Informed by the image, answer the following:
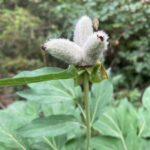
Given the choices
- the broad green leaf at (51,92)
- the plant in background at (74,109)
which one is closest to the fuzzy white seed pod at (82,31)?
the plant in background at (74,109)

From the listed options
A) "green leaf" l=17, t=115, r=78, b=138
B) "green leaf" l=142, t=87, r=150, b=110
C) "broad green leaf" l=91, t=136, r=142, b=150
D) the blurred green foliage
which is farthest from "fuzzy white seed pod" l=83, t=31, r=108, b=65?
the blurred green foliage

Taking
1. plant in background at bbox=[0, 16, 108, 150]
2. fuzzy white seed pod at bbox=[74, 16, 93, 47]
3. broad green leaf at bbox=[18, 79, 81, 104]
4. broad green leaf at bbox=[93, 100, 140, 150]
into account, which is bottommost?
broad green leaf at bbox=[93, 100, 140, 150]

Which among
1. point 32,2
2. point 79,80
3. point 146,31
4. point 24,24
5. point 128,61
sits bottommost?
point 79,80

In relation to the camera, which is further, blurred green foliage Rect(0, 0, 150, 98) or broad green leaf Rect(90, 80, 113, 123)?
blurred green foliage Rect(0, 0, 150, 98)

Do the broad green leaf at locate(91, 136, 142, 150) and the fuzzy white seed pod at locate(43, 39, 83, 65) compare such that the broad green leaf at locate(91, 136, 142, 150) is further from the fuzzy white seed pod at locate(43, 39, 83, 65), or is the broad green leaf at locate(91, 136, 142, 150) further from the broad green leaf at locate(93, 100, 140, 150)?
the fuzzy white seed pod at locate(43, 39, 83, 65)

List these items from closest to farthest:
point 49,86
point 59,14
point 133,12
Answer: point 49,86, point 133,12, point 59,14

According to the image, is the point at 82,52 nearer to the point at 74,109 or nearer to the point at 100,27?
the point at 74,109

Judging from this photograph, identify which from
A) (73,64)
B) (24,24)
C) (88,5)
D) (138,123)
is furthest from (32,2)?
(73,64)

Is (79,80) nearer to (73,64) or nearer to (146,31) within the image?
(73,64)
